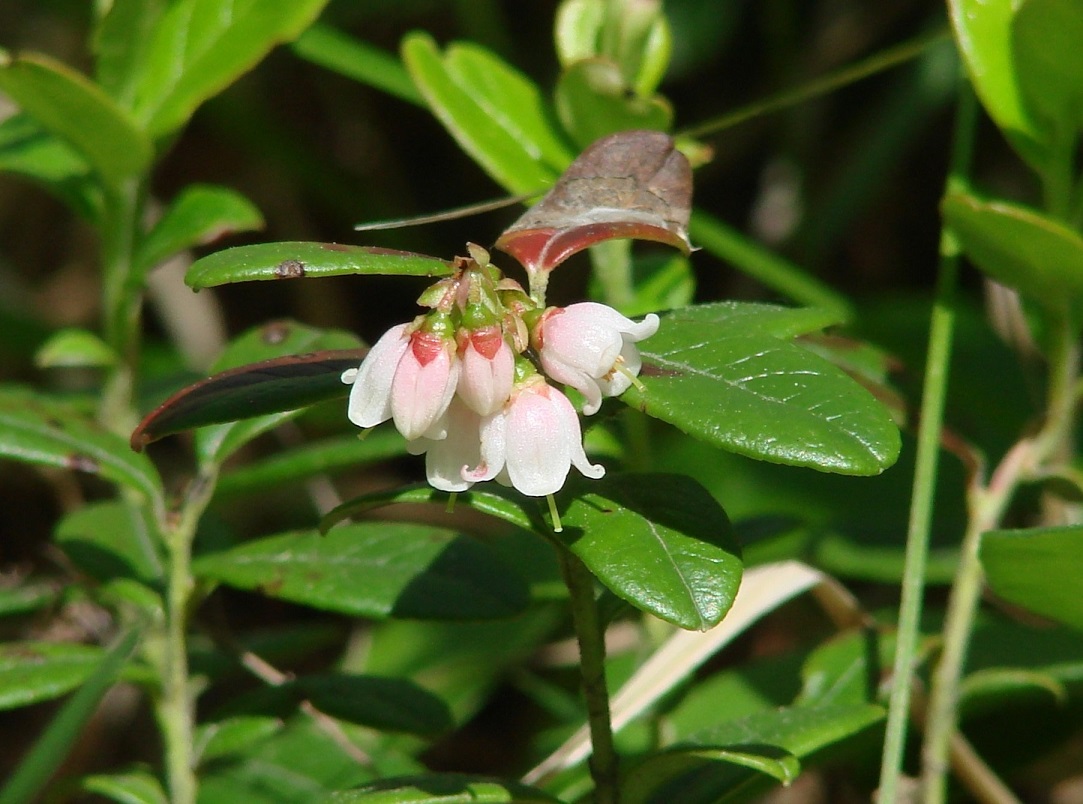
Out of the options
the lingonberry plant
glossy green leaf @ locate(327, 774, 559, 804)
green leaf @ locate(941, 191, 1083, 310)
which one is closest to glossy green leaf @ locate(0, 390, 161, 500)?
the lingonberry plant

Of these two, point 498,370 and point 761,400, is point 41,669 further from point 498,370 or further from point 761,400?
point 761,400

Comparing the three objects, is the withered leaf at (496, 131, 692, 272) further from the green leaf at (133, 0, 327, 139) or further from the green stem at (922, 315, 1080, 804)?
the green leaf at (133, 0, 327, 139)

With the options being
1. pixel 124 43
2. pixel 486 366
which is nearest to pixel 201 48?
pixel 124 43

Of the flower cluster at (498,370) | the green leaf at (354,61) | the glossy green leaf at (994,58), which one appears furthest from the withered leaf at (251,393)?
the green leaf at (354,61)

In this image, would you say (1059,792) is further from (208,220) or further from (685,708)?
(208,220)

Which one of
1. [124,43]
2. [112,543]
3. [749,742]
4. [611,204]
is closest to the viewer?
[611,204]
